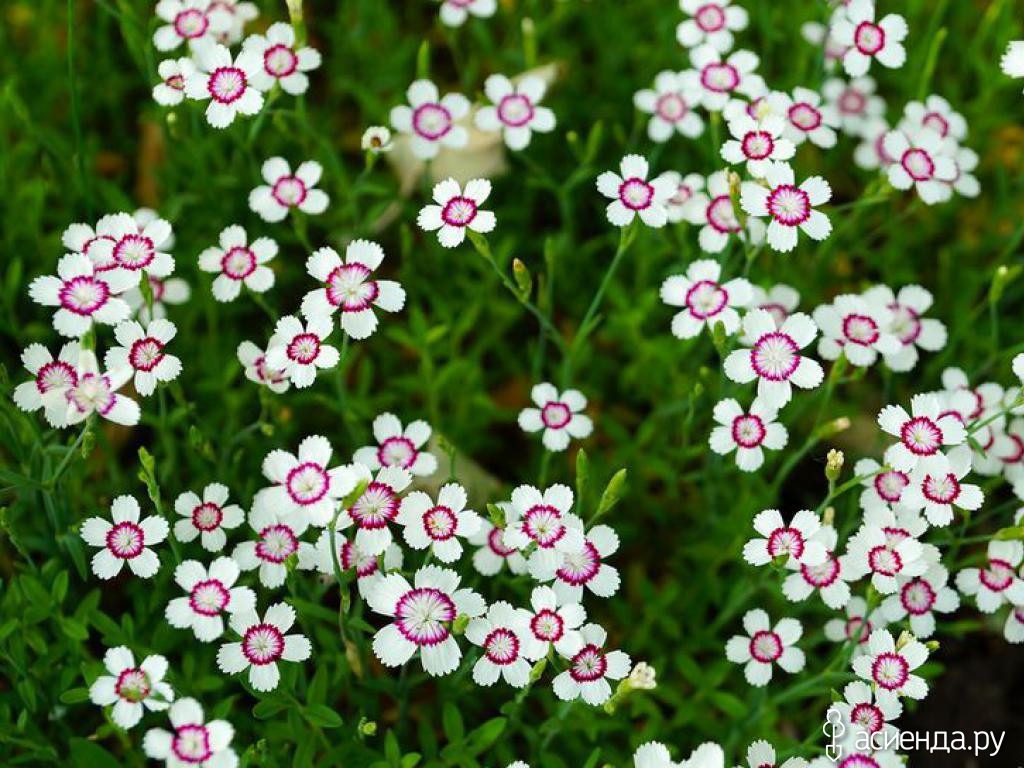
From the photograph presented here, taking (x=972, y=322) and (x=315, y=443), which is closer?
(x=315, y=443)

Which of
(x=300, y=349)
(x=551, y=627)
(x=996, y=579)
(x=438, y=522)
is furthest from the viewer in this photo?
(x=996, y=579)

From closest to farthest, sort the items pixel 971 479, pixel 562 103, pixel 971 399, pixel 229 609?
pixel 229 609, pixel 971 399, pixel 971 479, pixel 562 103

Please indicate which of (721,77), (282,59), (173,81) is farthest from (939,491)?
(173,81)

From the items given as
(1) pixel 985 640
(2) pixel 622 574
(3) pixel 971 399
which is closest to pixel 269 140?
(2) pixel 622 574

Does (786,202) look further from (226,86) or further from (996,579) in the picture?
(226,86)

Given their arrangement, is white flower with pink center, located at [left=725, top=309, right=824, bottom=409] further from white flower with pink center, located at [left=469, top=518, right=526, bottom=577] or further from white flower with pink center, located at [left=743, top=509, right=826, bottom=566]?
white flower with pink center, located at [left=469, top=518, right=526, bottom=577]

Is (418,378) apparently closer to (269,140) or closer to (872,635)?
(269,140)
